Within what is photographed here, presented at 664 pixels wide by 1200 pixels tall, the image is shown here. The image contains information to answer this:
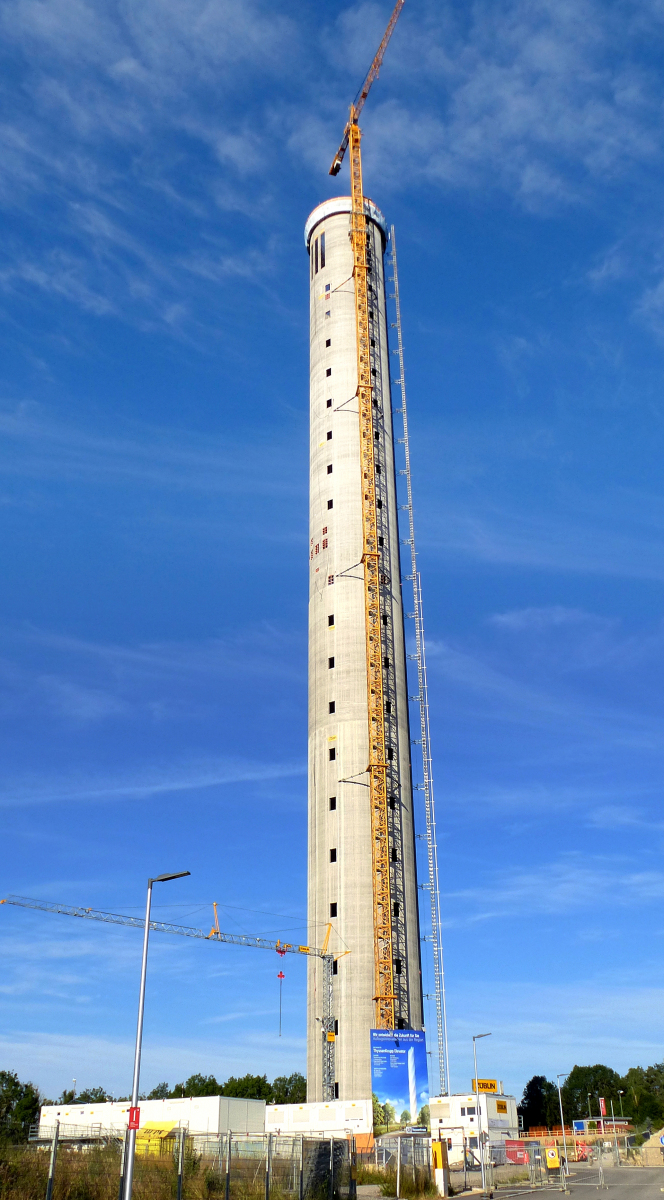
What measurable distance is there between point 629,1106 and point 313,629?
14886cm

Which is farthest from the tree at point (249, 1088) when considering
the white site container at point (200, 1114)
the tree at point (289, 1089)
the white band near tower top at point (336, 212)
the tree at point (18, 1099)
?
the white band near tower top at point (336, 212)

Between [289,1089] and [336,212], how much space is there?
6003 inches

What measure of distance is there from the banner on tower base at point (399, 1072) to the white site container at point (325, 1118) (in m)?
2.57

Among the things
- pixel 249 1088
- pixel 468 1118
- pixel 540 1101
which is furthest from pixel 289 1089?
pixel 468 1118

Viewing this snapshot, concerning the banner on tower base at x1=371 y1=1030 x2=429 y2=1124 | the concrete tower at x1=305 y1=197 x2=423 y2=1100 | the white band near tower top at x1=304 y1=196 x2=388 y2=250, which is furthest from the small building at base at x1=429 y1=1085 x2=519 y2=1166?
the white band near tower top at x1=304 y1=196 x2=388 y2=250

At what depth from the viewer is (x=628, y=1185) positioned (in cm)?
5241

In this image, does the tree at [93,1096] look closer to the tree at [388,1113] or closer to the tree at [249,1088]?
the tree at [249,1088]

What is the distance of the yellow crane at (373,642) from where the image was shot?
79.0m

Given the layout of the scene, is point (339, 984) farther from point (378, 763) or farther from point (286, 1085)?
point (286, 1085)

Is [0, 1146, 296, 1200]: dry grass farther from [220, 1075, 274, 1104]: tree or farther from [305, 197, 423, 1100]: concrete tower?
[220, 1075, 274, 1104]: tree

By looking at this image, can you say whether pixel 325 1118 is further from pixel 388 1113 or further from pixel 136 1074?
pixel 136 1074

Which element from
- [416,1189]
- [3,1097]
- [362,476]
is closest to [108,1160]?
[416,1189]

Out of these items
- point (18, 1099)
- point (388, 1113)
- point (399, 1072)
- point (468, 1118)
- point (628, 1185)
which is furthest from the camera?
point (18, 1099)

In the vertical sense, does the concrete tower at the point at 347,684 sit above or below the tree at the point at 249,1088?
above
